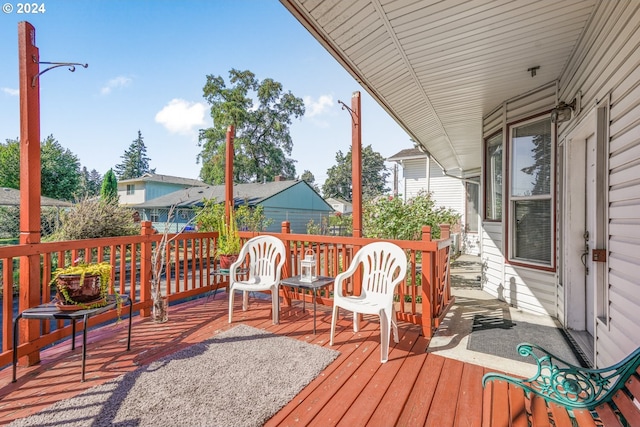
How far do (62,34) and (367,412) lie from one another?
813 cm

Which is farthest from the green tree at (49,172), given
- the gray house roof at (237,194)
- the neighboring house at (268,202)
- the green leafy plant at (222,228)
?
the green leafy plant at (222,228)

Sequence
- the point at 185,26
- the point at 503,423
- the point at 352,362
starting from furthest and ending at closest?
1. the point at 185,26
2. the point at 352,362
3. the point at 503,423

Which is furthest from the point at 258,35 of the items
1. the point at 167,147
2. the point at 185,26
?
the point at 167,147

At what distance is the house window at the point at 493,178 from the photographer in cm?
477

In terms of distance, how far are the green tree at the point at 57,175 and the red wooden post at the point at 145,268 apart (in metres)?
22.3

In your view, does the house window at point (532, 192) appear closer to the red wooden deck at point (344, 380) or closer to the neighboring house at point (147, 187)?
the red wooden deck at point (344, 380)

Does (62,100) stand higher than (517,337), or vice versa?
(62,100)

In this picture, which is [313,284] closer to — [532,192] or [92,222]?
[532,192]

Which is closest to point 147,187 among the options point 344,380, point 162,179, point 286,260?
point 162,179

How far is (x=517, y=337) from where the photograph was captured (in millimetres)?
3105

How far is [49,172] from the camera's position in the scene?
21125 mm

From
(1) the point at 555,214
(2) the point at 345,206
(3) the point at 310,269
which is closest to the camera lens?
(3) the point at 310,269

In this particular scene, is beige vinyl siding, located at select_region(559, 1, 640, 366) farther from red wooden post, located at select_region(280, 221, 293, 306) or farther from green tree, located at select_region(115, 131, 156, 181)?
green tree, located at select_region(115, 131, 156, 181)

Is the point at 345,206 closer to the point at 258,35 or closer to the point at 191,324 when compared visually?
the point at 258,35
